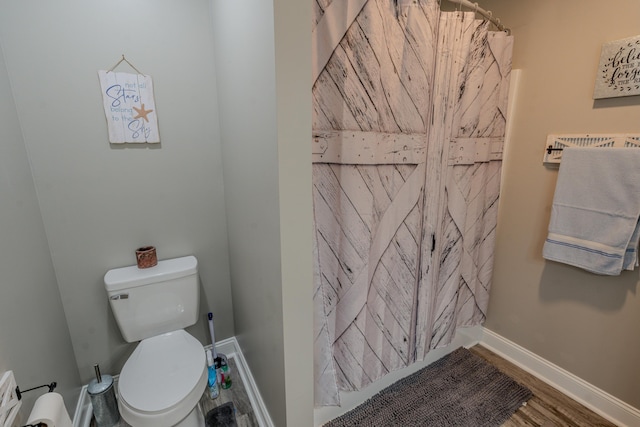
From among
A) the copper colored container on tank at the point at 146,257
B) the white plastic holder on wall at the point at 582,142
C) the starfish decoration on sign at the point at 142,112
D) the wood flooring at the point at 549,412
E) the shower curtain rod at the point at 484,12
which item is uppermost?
the shower curtain rod at the point at 484,12

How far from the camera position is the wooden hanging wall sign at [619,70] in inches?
48.4

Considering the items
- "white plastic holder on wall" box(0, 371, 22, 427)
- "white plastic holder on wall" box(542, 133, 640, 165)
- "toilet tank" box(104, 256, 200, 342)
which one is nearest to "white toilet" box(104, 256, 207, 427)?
"toilet tank" box(104, 256, 200, 342)

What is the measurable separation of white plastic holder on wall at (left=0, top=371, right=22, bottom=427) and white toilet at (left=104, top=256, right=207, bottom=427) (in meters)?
0.39

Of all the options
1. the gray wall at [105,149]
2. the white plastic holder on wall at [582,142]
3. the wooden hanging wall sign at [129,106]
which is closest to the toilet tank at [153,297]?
the gray wall at [105,149]

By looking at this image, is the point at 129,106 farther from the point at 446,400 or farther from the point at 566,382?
the point at 566,382

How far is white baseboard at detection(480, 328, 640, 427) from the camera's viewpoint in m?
1.42

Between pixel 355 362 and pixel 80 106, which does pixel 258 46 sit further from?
pixel 355 362

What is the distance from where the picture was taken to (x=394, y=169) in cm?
125

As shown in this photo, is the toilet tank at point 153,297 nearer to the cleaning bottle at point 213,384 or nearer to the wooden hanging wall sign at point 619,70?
the cleaning bottle at point 213,384

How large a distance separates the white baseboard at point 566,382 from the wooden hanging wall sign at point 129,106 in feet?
8.45

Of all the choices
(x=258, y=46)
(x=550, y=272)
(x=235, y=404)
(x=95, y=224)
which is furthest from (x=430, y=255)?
(x=95, y=224)

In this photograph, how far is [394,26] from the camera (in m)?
1.12

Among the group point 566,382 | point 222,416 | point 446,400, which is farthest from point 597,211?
point 222,416

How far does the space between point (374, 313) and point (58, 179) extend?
1.67 meters
